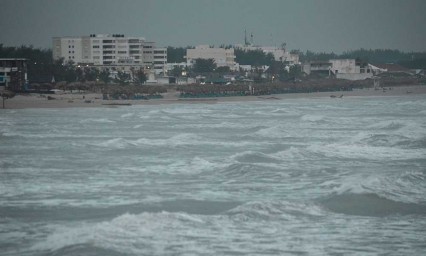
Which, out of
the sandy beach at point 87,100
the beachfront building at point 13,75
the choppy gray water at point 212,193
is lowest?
the sandy beach at point 87,100

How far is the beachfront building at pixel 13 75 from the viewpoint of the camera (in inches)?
2309

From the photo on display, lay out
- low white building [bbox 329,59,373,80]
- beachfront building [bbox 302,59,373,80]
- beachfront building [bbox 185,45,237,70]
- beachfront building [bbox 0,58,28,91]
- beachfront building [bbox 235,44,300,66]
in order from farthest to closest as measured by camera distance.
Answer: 1. beachfront building [bbox 235,44,300,66]
2. beachfront building [bbox 185,45,237,70]
3. beachfront building [bbox 302,59,373,80]
4. low white building [bbox 329,59,373,80]
5. beachfront building [bbox 0,58,28,91]

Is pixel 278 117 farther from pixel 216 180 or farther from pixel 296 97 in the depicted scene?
pixel 296 97

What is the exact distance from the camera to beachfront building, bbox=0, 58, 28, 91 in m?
58.7

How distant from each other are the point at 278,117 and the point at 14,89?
→ 86.3ft

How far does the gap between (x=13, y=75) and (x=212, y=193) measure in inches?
1862

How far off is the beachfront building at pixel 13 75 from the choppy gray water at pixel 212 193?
3219cm

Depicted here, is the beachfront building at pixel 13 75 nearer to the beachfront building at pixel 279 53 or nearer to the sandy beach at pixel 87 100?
the sandy beach at pixel 87 100

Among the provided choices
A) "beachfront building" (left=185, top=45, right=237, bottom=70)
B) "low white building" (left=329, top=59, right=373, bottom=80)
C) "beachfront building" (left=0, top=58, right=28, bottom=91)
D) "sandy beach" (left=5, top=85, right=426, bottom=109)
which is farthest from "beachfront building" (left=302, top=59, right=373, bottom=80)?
"beachfront building" (left=0, top=58, right=28, bottom=91)

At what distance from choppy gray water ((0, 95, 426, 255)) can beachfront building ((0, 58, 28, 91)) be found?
1267 inches

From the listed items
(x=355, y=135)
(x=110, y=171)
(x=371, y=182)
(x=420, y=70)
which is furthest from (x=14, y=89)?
(x=420, y=70)

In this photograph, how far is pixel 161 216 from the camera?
39.8 ft

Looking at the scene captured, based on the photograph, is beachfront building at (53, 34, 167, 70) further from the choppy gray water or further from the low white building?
the choppy gray water

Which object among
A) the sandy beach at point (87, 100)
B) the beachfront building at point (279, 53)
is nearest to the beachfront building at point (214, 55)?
the beachfront building at point (279, 53)
